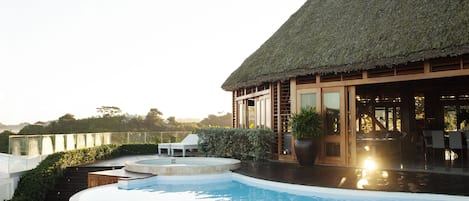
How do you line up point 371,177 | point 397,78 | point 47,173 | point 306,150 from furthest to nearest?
point 47,173
point 306,150
point 397,78
point 371,177

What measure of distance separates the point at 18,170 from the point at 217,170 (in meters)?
6.07

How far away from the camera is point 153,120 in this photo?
42.6 meters

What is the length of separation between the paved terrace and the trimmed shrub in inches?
48.8

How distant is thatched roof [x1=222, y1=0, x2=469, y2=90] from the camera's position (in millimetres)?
9750

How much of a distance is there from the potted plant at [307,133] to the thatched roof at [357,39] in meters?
1.21

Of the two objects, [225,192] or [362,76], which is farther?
[362,76]

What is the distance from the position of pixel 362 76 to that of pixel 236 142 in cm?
438

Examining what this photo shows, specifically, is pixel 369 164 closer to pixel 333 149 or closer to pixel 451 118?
pixel 333 149

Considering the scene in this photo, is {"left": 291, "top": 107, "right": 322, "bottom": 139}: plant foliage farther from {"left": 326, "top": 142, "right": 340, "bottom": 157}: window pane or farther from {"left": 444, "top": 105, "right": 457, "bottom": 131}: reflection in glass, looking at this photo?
{"left": 444, "top": 105, "right": 457, "bottom": 131}: reflection in glass

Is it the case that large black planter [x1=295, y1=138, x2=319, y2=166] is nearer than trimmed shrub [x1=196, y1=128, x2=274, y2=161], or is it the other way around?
large black planter [x1=295, y1=138, x2=319, y2=166]

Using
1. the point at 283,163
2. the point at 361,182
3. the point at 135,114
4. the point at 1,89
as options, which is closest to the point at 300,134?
the point at 283,163

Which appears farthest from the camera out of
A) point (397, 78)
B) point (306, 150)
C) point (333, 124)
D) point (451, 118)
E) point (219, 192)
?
point (451, 118)

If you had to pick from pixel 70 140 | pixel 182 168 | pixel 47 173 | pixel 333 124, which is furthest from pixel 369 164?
pixel 70 140

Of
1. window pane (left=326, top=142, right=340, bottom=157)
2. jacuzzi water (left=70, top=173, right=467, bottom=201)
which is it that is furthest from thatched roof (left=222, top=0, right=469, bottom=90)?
jacuzzi water (left=70, top=173, right=467, bottom=201)
